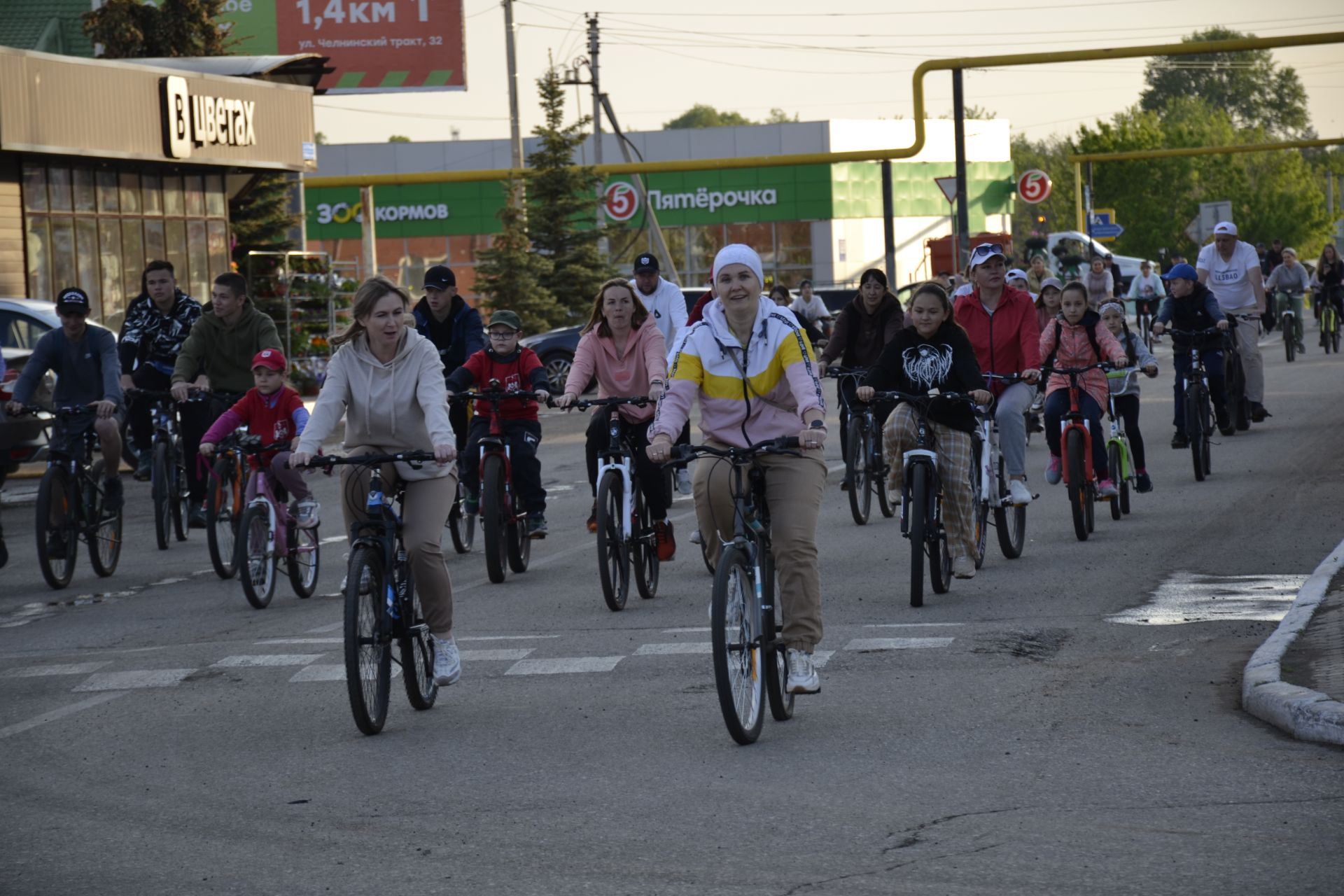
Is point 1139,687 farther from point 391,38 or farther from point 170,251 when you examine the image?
point 391,38

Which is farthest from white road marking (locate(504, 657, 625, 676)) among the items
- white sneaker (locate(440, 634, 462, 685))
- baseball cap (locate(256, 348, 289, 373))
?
baseball cap (locate(256, 348, 289, 373))

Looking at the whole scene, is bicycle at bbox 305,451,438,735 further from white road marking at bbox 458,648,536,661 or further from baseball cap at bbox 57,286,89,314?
baseball cap at bbox 57,286,89,314

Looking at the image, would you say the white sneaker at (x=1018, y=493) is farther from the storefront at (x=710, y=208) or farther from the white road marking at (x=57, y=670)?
the storefront at (x=710, y=208)

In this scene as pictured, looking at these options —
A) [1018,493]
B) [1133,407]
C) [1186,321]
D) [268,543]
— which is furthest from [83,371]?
[1186,321]

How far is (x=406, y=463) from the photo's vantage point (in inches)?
Answer: 309

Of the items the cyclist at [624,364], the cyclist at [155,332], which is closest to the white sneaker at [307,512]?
the cyclist at [624,364]

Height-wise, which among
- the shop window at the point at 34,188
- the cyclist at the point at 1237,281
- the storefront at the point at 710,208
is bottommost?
the cyclist at the point at 1237,281

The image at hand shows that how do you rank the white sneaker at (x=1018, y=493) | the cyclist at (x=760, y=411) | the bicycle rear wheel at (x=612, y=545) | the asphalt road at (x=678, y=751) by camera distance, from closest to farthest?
the asphalt road at (x=678, y=751) < the cyclist at (x=760, y=411) < the bicycle rear wheel at (x=612, y=545) < the white sneaker at (x=1018, y=493)

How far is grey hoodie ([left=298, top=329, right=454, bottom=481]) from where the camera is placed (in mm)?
7902

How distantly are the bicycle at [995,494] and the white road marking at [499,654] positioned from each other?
2876mm

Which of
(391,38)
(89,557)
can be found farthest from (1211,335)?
(391,38)

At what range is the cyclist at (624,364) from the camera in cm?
1130

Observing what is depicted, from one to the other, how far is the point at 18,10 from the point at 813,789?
37061mm

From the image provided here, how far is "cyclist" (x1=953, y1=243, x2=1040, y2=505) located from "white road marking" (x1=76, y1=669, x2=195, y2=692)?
16.9ft
